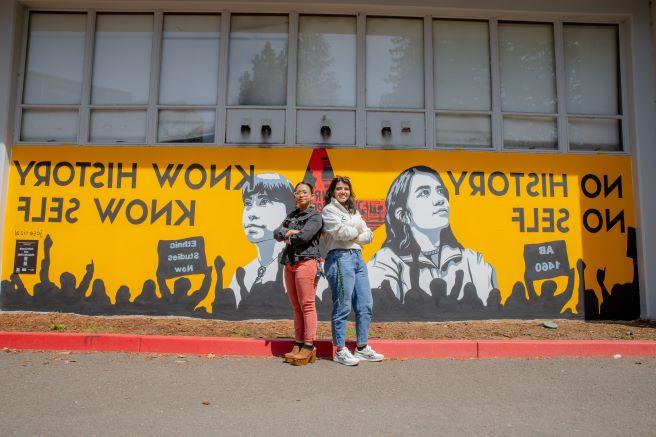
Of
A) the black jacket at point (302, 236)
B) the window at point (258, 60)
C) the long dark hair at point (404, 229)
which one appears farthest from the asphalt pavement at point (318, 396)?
the window at point (258, 60)

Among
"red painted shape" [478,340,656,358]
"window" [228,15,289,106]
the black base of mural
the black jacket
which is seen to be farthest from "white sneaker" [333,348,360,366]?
"window" [228,15,289,106]

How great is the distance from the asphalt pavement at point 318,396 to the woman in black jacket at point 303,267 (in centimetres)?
25

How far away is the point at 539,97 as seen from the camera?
25.7 ft

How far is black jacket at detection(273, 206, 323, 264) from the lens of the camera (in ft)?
15.9

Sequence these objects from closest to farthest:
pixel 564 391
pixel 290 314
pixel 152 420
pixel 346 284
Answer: pixel 152 420
pixel 564 391
pixel 346 284
pixel 290 314

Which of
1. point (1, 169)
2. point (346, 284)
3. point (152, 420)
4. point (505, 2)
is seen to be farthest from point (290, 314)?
point (505, 2)

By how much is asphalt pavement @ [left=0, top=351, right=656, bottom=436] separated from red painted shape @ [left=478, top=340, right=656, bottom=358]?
0.18 meters

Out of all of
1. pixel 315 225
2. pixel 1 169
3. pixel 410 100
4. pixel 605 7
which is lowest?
pixel 315 225

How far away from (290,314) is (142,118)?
149 inches

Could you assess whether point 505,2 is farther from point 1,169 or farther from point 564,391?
point 1,169

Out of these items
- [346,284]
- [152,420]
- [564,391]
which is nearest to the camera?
[152,420]

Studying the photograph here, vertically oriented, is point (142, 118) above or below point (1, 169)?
above

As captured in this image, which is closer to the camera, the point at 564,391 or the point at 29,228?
the point at 564,391

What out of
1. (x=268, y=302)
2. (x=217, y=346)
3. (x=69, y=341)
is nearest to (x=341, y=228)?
(x=217, y=346)
